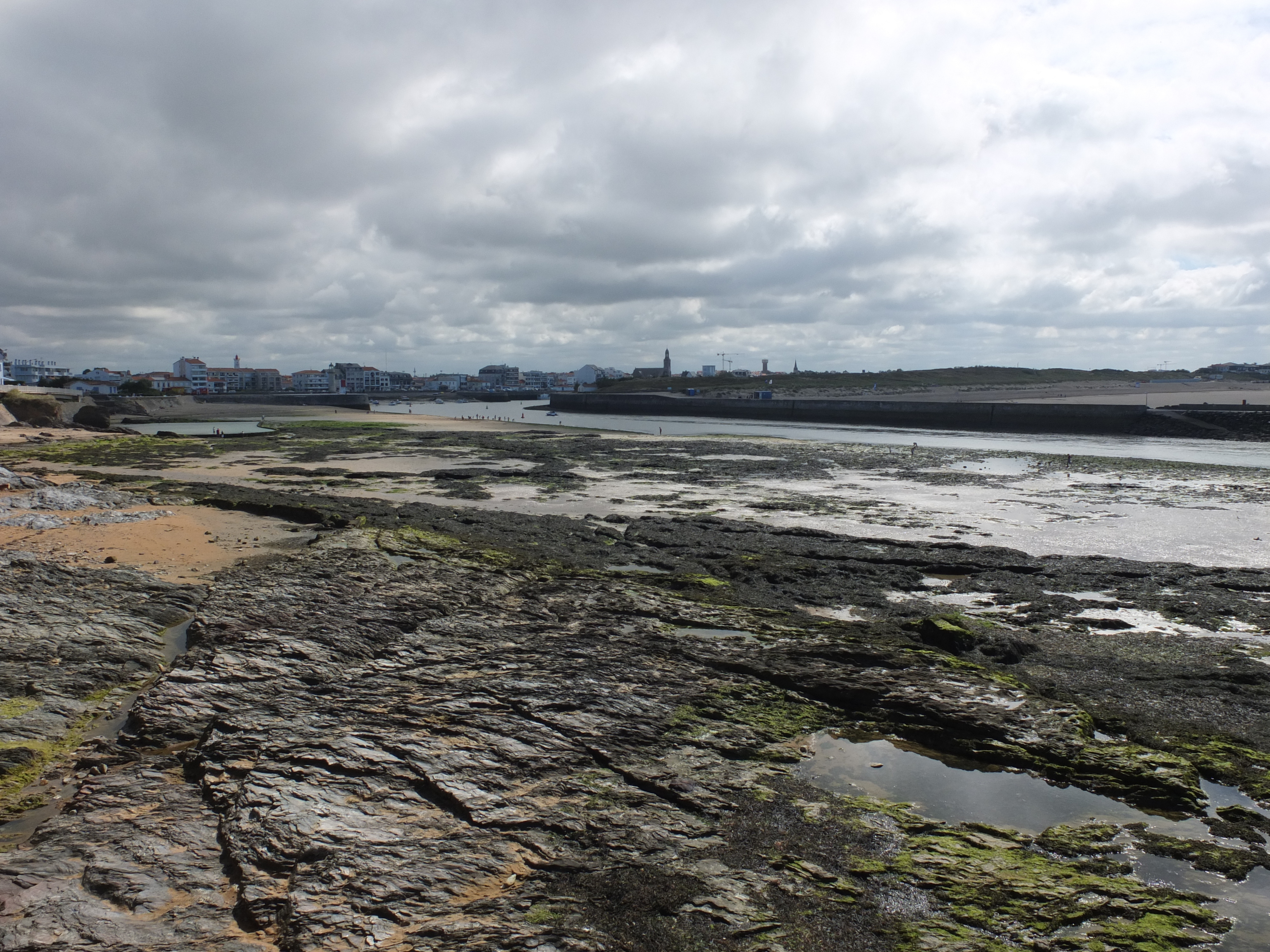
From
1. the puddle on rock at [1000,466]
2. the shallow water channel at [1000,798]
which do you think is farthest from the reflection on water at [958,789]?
the puddle on rock at [1000,466]

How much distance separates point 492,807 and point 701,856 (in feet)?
4.95

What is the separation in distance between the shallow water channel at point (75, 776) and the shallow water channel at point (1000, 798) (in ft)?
18.4

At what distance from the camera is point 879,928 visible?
435 centimetres

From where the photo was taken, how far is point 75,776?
19.4 ft

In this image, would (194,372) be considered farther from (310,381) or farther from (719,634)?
(719,634)

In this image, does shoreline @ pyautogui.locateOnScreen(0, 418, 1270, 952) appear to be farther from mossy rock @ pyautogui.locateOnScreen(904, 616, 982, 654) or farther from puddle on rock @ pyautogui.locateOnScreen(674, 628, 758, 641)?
→ puddle on rock @ pyautogui.locateOnScreen(674, 628, 758, 641)

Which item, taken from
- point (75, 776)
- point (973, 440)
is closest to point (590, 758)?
point (75, 776)

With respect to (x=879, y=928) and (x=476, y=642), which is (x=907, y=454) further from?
(x=879, y=928)

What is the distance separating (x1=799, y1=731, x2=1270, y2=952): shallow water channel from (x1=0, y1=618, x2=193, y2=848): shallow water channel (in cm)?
561

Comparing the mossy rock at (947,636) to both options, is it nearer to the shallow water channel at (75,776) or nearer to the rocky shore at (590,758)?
the rocky shore at (590,758)

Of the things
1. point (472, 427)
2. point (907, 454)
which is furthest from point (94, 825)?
point (472, 427)

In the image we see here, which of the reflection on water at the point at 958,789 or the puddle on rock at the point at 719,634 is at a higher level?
the puddle on rock at the point at 719,634

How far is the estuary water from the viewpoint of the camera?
39.9 meters

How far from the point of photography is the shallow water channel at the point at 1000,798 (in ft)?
16.3
